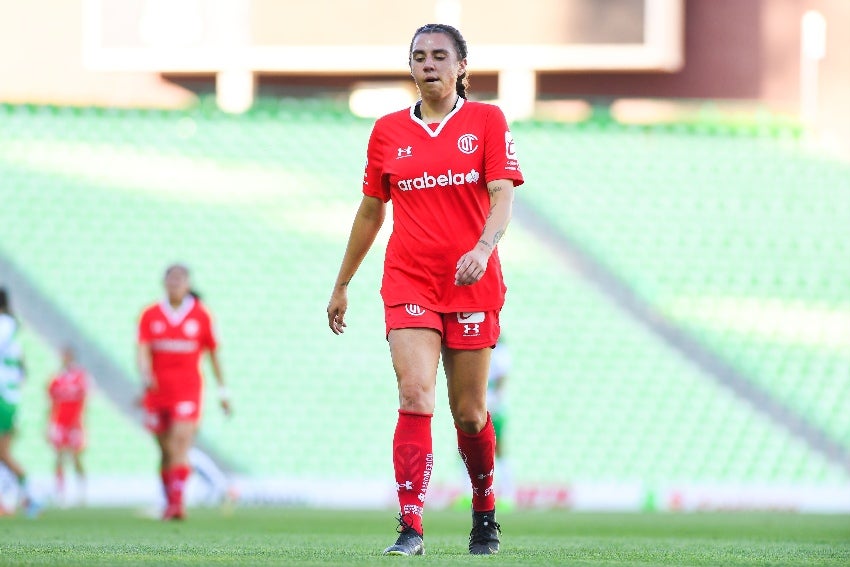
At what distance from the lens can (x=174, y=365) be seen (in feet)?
37.7

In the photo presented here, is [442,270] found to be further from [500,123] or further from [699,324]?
[699,324]

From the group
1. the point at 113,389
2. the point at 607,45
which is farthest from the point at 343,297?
the point at 607,45

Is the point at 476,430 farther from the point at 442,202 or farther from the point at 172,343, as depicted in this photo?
the point at 172,343

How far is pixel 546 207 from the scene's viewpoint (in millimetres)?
16250

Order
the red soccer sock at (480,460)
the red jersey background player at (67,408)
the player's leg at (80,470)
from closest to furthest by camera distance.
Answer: the red soccer sock at (480,460) < the player's leg at (80,470) < the red jersey background player at (67,408)

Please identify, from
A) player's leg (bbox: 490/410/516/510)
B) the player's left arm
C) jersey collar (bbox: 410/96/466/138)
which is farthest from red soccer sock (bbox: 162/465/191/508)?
the player's left arm

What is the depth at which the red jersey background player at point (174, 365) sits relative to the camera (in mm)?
11445

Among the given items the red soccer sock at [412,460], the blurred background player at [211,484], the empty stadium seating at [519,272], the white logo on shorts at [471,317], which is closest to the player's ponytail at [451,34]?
the white logo on shorts at [471,317]

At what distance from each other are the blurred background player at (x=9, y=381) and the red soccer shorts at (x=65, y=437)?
3718 mm

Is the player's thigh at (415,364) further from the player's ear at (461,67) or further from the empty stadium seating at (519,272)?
the empty stadium seating at (519,272)

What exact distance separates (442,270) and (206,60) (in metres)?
16.1

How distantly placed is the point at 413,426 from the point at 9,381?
6.74m

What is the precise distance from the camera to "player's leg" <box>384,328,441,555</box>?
5.51m

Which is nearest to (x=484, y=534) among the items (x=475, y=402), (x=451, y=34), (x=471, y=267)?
(x=475, y=402)
